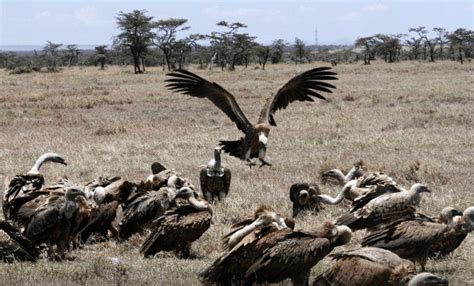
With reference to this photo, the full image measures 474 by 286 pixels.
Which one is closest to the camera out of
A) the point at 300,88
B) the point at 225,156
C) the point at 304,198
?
the point at 304,198

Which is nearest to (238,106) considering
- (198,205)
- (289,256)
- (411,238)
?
(198,205)

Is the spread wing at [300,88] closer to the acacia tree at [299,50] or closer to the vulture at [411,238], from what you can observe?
the vulture at [411,238]

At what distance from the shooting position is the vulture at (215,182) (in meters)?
10.9

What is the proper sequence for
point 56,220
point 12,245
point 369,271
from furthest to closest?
point 56,220
point 12,245
point 369,271

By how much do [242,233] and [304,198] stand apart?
10.1 feet

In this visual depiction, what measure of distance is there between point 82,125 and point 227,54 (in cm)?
5170

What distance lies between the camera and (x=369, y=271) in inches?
231

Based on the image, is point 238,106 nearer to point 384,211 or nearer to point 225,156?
point 384,211

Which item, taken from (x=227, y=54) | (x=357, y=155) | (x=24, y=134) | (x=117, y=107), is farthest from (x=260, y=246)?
(x=227, y=54)

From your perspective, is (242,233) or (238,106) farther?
(238,106)

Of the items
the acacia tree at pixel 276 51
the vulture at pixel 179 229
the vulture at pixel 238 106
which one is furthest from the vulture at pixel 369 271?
the acacia tree at pixel 276 51

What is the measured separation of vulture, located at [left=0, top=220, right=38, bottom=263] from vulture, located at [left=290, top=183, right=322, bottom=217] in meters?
3.62

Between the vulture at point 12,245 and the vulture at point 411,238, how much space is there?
3377mm

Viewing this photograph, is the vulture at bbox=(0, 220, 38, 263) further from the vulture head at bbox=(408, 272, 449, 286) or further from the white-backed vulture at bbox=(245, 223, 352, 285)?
the vulture head at bbox=(408, 272, 449, 286)
